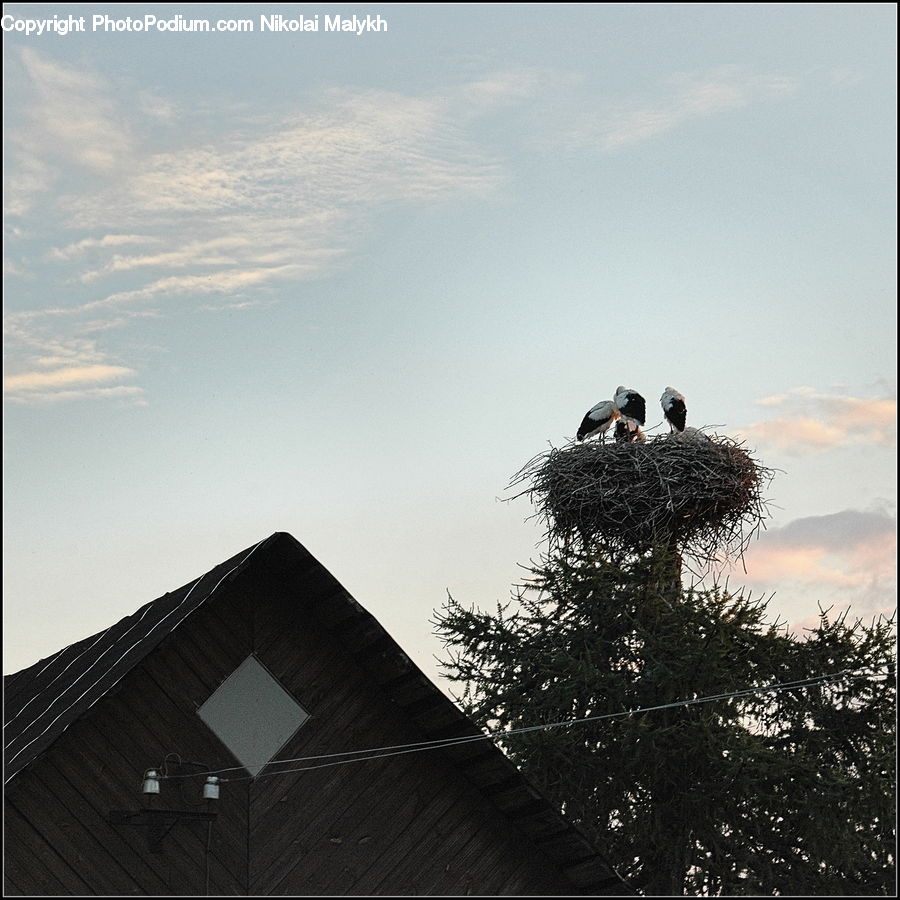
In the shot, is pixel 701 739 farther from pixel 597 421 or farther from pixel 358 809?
pixel 358 809

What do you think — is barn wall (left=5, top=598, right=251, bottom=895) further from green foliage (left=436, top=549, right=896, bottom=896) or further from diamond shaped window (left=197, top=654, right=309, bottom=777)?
green foliage (left=436, top=549, right=896, bottom=896)

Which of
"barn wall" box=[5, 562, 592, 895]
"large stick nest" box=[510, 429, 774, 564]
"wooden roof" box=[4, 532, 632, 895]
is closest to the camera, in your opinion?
"barn wall" box=[5, 562, 592, 895]

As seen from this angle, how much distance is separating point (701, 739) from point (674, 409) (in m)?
5.30

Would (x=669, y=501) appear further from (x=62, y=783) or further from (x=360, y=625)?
(x=62, y=783)

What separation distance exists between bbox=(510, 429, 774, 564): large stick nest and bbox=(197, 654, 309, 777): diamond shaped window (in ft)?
35.4

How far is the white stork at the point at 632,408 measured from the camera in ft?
71.7

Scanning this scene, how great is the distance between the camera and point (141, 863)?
30.3 ft

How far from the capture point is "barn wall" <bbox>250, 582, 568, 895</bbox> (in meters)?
9.81

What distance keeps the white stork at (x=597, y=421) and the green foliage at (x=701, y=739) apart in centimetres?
219

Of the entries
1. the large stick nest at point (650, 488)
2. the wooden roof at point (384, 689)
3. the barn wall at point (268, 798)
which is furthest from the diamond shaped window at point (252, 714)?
the large stick nest at point (650, 488)

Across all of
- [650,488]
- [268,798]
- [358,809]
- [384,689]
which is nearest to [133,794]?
[268,798]

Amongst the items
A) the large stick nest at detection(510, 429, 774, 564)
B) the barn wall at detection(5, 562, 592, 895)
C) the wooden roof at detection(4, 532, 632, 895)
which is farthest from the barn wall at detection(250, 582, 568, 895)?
the large stick nest at detection(510, 429, 774, 564)

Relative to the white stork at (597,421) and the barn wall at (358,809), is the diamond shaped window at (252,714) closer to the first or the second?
the barn wall at (358,809)

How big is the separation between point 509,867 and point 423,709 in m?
1.45
